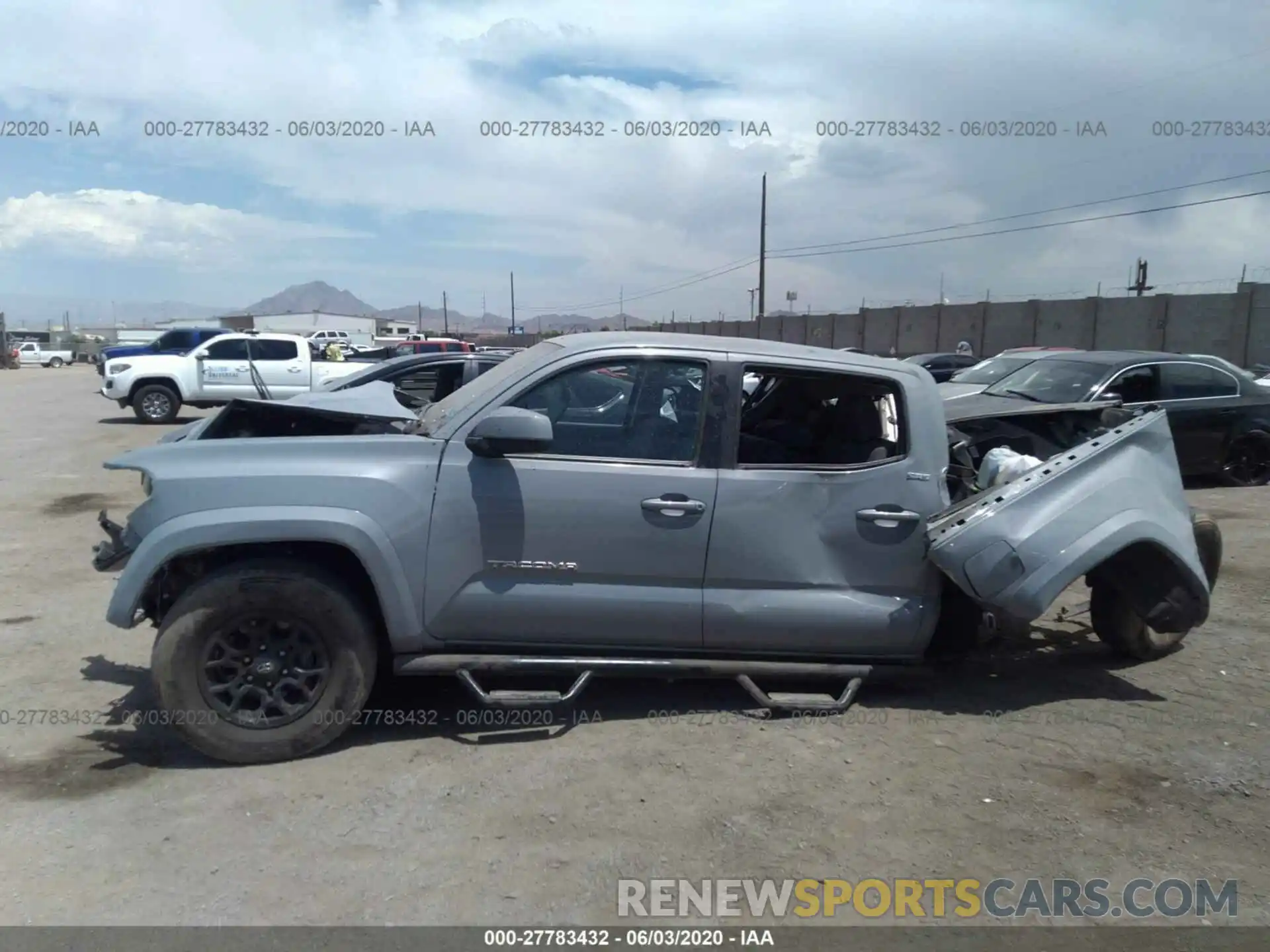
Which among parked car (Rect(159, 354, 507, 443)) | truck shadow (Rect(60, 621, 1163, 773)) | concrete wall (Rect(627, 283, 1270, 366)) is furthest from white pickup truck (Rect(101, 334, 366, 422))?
concrete wall (Rect(627, 283, 1270, 366))

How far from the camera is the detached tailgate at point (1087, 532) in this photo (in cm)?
439

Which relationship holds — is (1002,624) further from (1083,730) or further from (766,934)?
(766,934)

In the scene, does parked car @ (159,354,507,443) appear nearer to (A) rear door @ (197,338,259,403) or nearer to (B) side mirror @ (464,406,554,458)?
(B) side mirror @ (464,406,554,458)

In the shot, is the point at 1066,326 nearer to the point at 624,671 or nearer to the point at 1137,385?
the point at 1137,385

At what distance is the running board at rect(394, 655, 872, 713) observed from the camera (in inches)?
164

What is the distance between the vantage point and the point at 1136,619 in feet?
17.4

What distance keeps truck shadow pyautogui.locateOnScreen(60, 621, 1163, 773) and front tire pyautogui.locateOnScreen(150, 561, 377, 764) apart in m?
0.20

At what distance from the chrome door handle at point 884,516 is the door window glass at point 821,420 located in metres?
0.25

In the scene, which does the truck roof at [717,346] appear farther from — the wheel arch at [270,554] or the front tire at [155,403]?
the front tire at [155,403]

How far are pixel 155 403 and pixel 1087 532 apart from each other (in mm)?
17795

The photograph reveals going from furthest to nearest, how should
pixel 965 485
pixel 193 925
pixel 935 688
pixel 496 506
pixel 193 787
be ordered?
pixel 965 485 → pixel 935 688 → pixel 496 506 → pixel 193 787 → pixel 193 925

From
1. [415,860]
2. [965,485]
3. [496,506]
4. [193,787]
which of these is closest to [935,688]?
[965,485]

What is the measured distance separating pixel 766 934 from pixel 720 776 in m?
0.98

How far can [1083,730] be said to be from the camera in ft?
15.0
